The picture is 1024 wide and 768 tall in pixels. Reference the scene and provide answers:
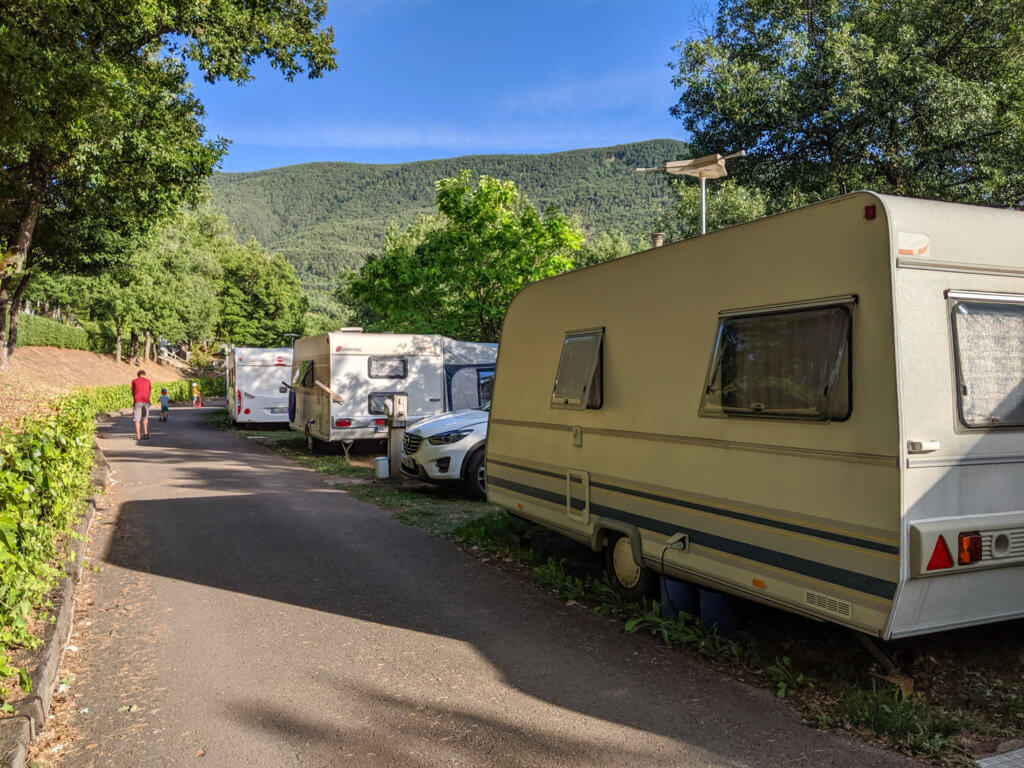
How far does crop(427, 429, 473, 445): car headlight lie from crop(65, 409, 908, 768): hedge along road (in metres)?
2.95

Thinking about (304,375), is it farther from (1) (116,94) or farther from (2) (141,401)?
(1) (116,94)

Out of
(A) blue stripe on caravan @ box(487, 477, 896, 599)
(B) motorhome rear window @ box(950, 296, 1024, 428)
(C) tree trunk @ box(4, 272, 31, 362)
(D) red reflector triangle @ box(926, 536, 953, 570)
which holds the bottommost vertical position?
(A) blue stripe on caravan @ box(487, 477, 896, 599)

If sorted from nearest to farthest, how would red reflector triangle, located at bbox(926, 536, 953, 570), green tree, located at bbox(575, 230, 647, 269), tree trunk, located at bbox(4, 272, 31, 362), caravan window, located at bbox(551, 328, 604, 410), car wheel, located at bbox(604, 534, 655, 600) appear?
red reflector triangle, located at bbox(926, 536, 953, 570), car wheel, located at bbox(604, 534, 655, 600), caravan window, located at bbox(551, 328, 604, 410), tree trunk, located at bbox(4, 272, 31, 362), green tree, located at bbox(575, 230, 647, 269)

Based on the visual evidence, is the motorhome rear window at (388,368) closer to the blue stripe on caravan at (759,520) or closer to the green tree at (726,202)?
the green tree at (726,202)

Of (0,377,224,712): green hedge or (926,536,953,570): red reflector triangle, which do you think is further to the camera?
(0,377,224,712): green hedge

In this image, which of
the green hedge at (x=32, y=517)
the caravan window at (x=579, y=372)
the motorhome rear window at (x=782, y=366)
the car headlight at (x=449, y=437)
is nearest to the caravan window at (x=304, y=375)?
the car headlight at (x=449, y=437)

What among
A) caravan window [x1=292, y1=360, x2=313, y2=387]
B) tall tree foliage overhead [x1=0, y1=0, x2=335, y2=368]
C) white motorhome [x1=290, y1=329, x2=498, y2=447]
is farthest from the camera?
caravan window [x1=292, y1=360, x2=313, y2=387]

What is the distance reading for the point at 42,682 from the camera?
4008mm

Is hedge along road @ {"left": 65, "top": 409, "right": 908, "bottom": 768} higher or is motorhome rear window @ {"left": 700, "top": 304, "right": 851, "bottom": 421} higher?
motorhome rear window @ {"left": 700, "top": 304, "right": 851, "bottom": 421}

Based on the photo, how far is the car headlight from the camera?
439 inches

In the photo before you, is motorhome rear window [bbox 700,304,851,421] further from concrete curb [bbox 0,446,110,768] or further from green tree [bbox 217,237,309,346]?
green tree [bbox 217,237,309,346]

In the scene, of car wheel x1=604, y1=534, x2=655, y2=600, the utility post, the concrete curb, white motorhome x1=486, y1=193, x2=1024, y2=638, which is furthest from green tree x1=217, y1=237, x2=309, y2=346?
white motorhome x1=486, y1=193, x2=1024, y2=638

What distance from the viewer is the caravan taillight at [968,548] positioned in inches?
146

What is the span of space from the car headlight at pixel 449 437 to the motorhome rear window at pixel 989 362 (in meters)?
7.89
